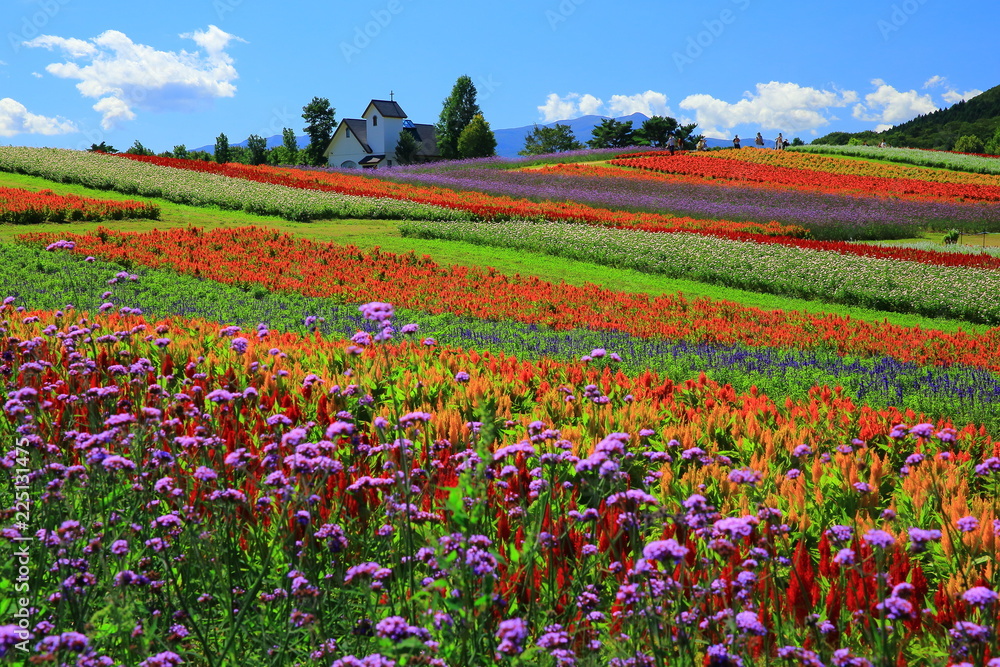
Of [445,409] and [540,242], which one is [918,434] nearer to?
[445,409]

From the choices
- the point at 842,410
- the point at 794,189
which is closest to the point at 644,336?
the point at 842,410

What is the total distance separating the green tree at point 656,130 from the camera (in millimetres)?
74938

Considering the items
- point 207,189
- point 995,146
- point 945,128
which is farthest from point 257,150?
point 945,128

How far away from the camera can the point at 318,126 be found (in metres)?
70.8

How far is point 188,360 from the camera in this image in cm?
613

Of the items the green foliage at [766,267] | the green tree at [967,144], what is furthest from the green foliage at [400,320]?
the green tree at [967,144]

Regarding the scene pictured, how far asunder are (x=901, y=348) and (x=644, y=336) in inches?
133

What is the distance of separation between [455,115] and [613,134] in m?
17.1

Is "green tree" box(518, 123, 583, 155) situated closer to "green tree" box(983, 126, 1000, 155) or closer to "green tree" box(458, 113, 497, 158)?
"green tree" box(458, 113, 497, 158)

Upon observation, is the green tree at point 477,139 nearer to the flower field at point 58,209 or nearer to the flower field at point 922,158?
the flower field at point 922,158

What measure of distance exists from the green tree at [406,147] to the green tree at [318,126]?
8.53 metres

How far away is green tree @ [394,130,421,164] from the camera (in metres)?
66.5

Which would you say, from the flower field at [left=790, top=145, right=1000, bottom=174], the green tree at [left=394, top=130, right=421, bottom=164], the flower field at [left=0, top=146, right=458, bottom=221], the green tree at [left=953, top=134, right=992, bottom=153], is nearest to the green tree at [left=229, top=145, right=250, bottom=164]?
the green tree at [left=394, top=130, right=421, bottom=164]

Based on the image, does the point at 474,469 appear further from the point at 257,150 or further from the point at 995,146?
the point at 995,146
